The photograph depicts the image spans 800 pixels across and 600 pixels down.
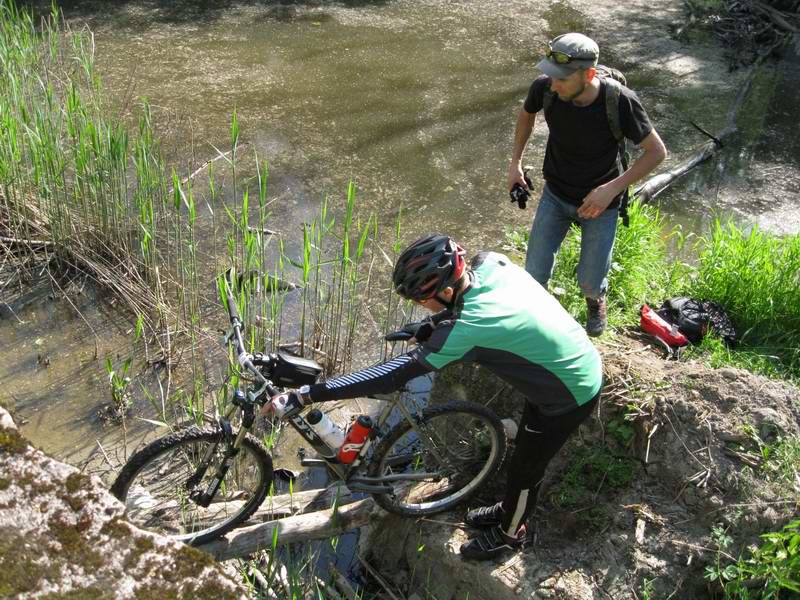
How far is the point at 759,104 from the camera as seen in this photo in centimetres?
823

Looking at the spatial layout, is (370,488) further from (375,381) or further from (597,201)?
(597,201)

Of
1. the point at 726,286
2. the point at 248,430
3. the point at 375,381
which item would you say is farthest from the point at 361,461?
the point at 726,286

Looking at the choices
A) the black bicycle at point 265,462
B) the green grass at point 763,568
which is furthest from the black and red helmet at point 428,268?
the green grass at point 763,568

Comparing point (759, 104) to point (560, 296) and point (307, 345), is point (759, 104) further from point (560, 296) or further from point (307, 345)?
point (307, 345)

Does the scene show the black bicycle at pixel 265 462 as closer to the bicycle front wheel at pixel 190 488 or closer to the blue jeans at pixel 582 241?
the bicycle front wheel at pixel 190 488

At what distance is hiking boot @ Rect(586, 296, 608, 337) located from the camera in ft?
13.6

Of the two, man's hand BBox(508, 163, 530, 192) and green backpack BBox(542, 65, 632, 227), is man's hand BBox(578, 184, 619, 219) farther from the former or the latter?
man's hand BBox(508, 163, 530, 192)

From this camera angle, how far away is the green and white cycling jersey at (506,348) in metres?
2.64

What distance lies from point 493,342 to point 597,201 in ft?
4.19

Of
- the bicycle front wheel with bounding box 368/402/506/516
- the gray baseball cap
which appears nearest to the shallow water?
the bicycle front wheel with bounding box 368/402/506/516

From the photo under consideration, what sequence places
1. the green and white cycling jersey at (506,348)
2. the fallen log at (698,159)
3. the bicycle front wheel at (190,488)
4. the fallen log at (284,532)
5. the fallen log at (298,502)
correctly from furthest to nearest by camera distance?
the fallen log at (698,159) < the fallen log at (298,502) < the fallen log at (284,532) < the bicycle front wheel at (190,488) < the green and white cycling jersey at (506,348)

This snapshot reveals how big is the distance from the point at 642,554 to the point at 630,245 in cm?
218

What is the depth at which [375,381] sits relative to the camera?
2.77 m

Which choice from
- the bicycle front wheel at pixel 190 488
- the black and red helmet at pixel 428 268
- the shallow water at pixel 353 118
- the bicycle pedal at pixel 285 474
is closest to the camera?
the black and red helmet at pixel 428 268
